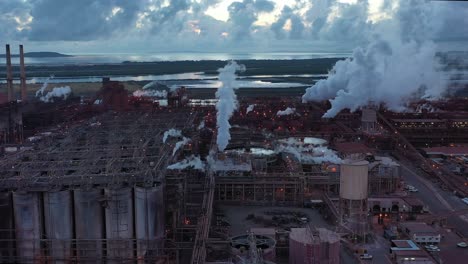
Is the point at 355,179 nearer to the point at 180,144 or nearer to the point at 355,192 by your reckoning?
the point at 355,192

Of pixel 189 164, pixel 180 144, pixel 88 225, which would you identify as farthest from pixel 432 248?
pixel 88 225

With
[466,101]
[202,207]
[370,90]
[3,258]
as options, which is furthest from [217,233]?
[466,101]

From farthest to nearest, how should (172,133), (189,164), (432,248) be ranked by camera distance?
1. (172,133)
2. (189,164)
3. (432,248)

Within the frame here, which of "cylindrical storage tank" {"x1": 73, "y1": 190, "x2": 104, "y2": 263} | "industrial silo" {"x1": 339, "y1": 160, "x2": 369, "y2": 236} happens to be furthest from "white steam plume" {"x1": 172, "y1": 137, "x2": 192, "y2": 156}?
"industrial silo" {"x1": 339, "y1": 160, "x2": 369, "y2": 236}

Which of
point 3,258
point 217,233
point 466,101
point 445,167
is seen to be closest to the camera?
point 3,258

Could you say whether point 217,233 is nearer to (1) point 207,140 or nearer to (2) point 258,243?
(2) point 258,243

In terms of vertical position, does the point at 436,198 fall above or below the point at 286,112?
below

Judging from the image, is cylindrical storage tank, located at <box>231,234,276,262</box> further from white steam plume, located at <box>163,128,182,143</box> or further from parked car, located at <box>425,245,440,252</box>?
white steam plume, located at <box>163,128,182,143</box>
